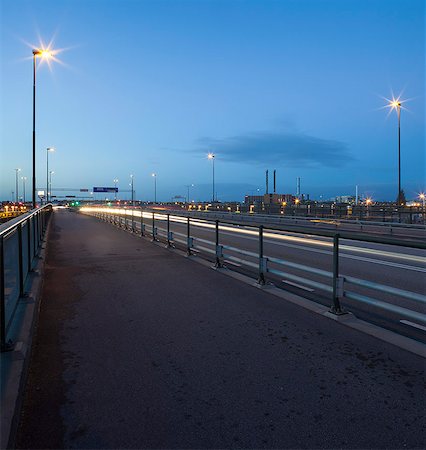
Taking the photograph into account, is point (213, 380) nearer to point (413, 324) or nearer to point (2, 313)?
point (2, 313)

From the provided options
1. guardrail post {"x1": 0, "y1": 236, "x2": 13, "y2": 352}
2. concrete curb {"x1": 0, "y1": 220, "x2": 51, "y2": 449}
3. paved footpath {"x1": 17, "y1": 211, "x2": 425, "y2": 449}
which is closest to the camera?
concrete curb {"x1": 0, "y1": 220, "x2": 51, "y2": 449}

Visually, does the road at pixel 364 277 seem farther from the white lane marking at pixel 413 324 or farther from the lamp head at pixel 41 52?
the lamp head at pixel 41 52

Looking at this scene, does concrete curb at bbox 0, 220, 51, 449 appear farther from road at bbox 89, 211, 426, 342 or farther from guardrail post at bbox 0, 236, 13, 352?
road at bbox 89, 211, 426, 342

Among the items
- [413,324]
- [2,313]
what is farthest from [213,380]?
[413,324]

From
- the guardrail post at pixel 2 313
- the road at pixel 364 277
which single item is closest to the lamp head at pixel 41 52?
the road at pixel 364 277

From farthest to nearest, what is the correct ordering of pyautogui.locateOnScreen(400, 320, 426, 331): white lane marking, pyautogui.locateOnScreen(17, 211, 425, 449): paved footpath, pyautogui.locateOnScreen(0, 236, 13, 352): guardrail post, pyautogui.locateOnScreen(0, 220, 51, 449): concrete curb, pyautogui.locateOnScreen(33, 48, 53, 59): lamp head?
Answer: pyautogui.locateOnScreen(33, 48, 53, 59): lamp head < pyautogui.locateOnScreen(400, 320, 426, 331): white lane marking < pyautogui.locateOnScreen(0, 236, 13, 352): guardrail post < pyautogui.locateOnScreen(17, 211, 425, 449): paved footpath < pyautogui.locateOnScreen(0, 220, 51, 449): concrete curb

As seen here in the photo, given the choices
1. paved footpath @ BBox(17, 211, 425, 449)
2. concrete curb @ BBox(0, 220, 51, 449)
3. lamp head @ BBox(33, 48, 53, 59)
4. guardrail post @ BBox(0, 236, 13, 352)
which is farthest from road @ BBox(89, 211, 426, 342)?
lamp head @ BBox(33, 48, 53, 59)

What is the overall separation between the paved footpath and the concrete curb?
13cm

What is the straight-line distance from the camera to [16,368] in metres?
3.91

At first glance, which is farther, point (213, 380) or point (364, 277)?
point (364, 277)

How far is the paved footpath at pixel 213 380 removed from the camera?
3.16m

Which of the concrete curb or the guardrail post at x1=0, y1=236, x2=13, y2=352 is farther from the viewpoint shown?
the guardrail post at x1=0, y1=236, x2=13, y2=352

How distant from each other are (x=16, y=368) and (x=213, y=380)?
1878mm

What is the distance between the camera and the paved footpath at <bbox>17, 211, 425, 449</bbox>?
3.16 metres
